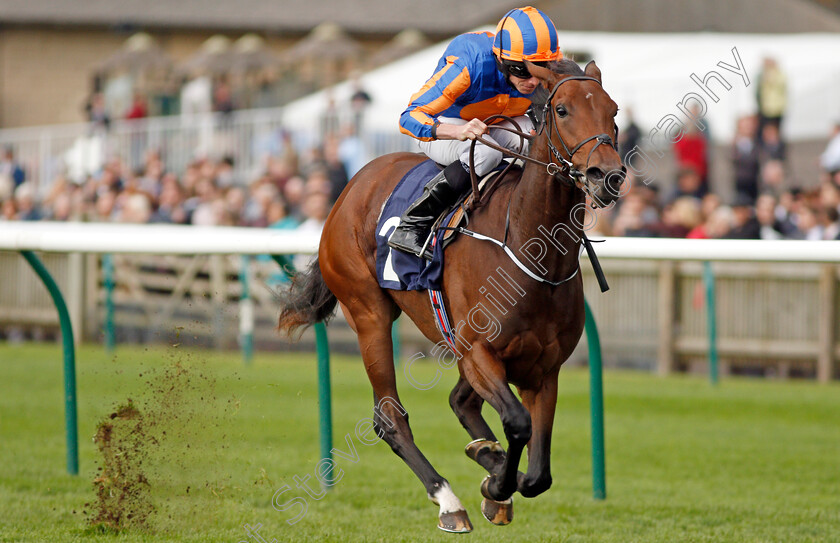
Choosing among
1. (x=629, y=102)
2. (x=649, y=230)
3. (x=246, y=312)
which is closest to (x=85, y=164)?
(x=246, y=312)

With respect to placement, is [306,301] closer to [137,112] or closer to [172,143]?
[172,143]

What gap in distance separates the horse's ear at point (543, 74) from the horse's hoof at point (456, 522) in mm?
1628

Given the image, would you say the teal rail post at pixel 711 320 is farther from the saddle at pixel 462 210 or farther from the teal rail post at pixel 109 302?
the teal rail post at pixel 109 302

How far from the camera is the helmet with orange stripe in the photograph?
13.0ft

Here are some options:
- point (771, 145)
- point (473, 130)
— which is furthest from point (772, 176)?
point (473, 130)

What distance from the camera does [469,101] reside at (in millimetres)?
4363

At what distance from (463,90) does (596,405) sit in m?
1.82

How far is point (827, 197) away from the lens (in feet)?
30.7

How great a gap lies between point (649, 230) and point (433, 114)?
6.11 meters

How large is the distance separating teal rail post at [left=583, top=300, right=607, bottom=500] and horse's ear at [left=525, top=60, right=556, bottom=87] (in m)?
1.58

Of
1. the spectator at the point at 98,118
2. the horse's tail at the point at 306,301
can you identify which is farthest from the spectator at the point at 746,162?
the spectator at the point at 98,118

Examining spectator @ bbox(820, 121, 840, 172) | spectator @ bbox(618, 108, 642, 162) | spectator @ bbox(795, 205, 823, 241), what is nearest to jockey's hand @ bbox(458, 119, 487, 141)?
spectator @ bbox(795, 205, 823, 241)

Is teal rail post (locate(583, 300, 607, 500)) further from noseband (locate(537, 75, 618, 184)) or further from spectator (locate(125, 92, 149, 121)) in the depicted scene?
spectator (locate(125, 92, 149, 121))

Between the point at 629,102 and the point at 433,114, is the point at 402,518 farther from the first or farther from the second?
Result: the point at 629,102
